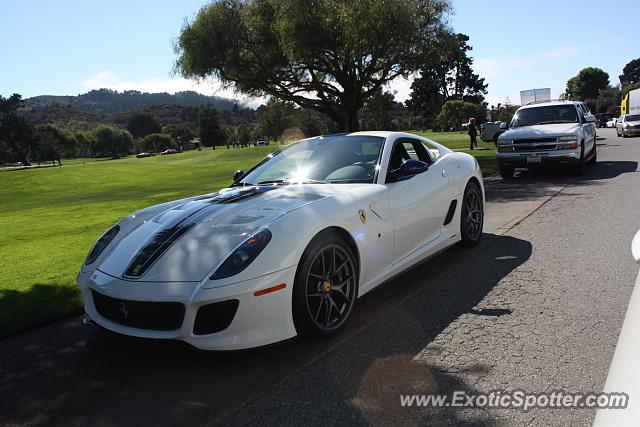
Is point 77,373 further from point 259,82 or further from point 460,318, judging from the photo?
point 259,82

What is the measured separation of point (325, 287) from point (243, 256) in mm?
677

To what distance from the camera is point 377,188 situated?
3.98 m

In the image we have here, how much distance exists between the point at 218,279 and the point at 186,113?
681 ft

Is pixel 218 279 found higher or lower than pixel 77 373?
higher

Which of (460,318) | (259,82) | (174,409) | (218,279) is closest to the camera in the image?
(174,409)

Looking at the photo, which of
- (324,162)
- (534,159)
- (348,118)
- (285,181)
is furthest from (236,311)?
(348,118)

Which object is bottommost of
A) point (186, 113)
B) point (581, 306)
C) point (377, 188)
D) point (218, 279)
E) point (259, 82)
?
point (581, 306)

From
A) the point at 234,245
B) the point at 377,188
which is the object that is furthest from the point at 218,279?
the point at 377,188

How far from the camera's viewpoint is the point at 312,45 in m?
18.0

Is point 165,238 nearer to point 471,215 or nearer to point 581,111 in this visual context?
point 471,215

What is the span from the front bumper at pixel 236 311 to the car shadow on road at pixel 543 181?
7155 mm

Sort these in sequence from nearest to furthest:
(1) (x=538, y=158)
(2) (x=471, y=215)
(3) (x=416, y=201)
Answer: (3) (x=416, y=201)
(2) (x=471, y=215)
(1) (x=538, y=158)

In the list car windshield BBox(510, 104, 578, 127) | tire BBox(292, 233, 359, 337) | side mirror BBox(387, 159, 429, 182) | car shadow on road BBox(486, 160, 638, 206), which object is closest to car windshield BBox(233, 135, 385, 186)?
side mirror BBox(387, 159, 429, 182)

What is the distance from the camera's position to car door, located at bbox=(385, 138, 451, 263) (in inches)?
160
